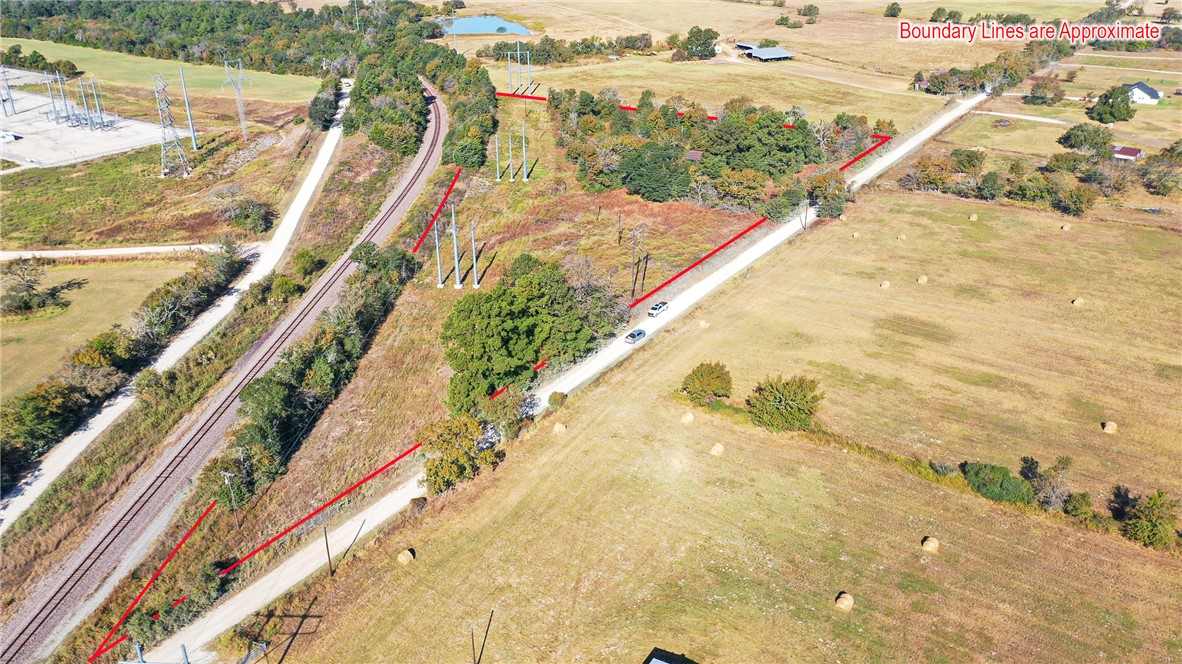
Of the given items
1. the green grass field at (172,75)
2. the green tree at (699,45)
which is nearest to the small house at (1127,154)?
the green tree at (699,45)

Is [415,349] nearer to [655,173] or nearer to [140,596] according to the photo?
[140,596]

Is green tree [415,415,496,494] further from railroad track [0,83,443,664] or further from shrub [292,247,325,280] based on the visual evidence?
shrub [292,247,325,280]

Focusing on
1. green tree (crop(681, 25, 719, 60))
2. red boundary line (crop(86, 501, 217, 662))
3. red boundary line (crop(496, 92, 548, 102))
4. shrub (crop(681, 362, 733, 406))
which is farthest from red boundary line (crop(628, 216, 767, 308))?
green tree (crop(681, 25, 719, 60))

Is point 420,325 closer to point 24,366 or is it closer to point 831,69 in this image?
point 24,366

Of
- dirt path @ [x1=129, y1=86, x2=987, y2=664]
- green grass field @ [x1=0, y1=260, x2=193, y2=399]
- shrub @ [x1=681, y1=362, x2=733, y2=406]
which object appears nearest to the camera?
dirt path @ [x1=129, y1=86, x2=987, y2=664]

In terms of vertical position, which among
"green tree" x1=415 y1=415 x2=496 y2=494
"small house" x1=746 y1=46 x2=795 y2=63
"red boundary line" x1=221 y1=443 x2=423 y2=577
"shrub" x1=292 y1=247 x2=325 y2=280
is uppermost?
"small house" x1=746 y1=46 x2=795 y2=63

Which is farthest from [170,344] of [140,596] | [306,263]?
[140,596]
